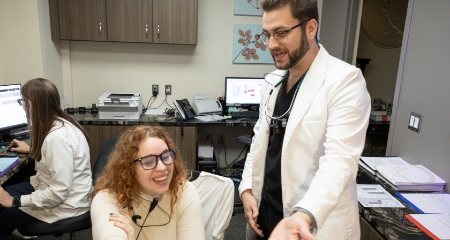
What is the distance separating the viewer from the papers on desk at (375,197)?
1.54 m

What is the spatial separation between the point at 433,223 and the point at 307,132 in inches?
30.3

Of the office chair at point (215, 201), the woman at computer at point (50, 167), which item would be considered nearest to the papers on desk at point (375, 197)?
the office chair at point (215, 201)

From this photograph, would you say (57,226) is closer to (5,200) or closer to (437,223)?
(5,200)

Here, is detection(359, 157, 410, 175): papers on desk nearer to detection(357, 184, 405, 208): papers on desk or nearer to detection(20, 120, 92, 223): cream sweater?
detection(357, 184, 405, 208): papers on desk

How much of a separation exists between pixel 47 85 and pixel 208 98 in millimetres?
1830

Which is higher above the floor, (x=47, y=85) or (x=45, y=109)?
(x=47, y=85)

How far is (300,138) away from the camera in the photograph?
1.15 m

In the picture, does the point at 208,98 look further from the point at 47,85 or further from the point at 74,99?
the point at 47,85

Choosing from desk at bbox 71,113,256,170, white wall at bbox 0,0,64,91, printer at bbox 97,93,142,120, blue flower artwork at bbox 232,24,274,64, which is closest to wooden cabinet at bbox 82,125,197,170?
desk at bbox 71,113,256,170

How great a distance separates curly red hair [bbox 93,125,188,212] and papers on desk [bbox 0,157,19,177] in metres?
0.88

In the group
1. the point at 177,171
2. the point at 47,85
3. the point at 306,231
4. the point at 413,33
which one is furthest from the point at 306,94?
the point at 47,85

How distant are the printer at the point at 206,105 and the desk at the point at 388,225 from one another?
2.08 metres

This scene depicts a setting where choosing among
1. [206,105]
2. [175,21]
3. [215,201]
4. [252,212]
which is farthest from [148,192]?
[175,21]

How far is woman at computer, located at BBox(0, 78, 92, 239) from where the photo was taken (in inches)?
68.9
